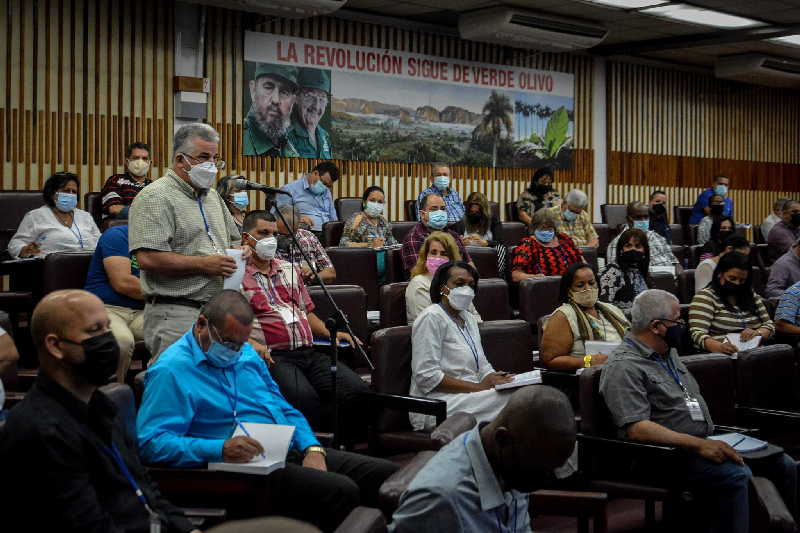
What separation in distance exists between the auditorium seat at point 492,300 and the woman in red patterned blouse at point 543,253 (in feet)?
3.54

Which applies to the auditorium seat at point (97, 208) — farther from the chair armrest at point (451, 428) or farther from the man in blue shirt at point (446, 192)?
the chair armrest at point (451, 428)

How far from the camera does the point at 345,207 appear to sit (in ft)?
31.5

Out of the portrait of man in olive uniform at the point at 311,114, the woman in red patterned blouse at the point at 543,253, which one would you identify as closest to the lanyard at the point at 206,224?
the woman in red patterned blouse at the point at 543,253

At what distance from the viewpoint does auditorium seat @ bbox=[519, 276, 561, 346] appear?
6.22 meters

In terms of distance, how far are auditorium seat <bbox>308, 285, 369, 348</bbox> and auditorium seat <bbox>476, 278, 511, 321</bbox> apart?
2.74 ft

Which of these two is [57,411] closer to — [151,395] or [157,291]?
[151,395]

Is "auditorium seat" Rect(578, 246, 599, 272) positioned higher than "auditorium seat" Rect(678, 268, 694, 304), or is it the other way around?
"auditorium seat" Rect(578, 246, 599, 272)

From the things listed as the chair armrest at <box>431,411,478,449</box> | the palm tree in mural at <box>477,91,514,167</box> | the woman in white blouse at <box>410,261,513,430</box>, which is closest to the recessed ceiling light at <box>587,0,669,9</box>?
the palm tree in mural at <box>477,91,514,167</box>

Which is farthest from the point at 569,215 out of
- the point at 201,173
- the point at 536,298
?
the point at 201,173

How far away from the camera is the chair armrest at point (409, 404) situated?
4.08 metres

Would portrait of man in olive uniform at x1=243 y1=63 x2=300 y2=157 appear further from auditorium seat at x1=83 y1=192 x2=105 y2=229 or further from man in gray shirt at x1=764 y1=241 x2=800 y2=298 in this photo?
man in gray shirt at x1=764 y1=241 x2=800 y2=298

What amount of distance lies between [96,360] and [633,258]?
5005 mm

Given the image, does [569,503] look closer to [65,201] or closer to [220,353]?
[220,353]

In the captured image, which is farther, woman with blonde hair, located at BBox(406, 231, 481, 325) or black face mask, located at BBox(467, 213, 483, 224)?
black face mask, located at BBox(467, 213, 483, 224)
